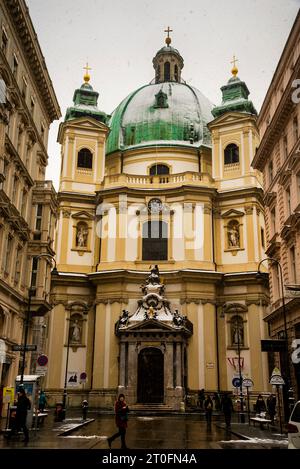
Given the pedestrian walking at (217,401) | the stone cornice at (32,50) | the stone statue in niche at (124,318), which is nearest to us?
the stone cornice at (32,50)

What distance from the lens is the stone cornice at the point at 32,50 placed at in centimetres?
2963

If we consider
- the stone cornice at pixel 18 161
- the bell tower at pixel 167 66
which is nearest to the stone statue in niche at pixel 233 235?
the stone cornice at pixel 18 161

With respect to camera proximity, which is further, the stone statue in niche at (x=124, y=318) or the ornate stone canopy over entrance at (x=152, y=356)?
the stone statue in niche at (x=124, y=318)

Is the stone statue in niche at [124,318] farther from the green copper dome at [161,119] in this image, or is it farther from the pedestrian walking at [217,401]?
the green copper dome at [161,119]

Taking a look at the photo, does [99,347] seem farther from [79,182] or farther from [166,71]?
[166,71]

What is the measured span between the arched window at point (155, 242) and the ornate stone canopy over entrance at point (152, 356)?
6.43 metres

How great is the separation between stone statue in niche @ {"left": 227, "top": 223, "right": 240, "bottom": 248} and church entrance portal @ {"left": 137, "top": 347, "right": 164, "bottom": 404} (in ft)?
43.2

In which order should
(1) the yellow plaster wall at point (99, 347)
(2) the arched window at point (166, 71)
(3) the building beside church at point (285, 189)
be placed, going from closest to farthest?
(3) the building beside church at point (285, 189), (1) the yellow plaster wall at point (99, 347), (2) the arched window at point (166, 71)

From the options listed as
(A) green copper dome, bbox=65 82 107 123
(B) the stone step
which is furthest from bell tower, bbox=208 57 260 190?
(B) the stone step

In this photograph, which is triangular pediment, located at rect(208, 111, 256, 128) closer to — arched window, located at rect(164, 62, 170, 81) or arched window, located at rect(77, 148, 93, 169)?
arched window, located at rect(77, 148, 93, 169)

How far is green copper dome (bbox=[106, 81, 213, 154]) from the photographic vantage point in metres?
62.0

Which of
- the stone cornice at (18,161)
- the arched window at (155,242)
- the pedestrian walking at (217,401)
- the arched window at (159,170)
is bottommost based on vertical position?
the pedestrian walking at (217,401)

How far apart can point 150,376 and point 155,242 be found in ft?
42.6

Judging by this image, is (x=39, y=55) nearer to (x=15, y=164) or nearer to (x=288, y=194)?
(x=15, y=164)
